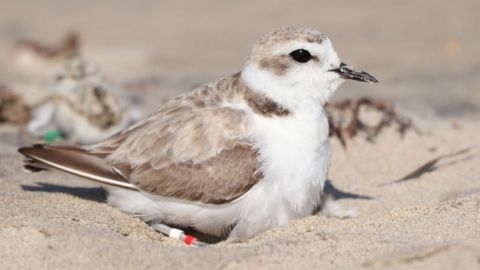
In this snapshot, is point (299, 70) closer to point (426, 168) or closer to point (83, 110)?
point (426, 168)

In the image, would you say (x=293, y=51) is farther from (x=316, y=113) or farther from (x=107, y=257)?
(x=107, y=257)

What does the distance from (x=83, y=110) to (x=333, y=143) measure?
208 cm

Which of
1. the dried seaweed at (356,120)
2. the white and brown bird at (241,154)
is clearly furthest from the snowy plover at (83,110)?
the white and brown bird at (241,154)

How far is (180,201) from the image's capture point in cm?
445

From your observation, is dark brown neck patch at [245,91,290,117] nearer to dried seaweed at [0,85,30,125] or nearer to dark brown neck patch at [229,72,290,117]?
dark brown neck patch at [229,72,290,117]

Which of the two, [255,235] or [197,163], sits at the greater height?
[197,163]

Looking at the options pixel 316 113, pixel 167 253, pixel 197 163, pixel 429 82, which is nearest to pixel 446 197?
pixel 316 113

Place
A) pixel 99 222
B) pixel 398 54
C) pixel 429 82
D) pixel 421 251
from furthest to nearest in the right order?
pixel 398 54 < pixel 429 82 < pixel 99 222 < pixel 421 251

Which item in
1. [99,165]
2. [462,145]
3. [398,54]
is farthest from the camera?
[398,54]

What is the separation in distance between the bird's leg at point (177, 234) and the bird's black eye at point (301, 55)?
3.66ft

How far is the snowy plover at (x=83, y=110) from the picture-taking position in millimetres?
6695

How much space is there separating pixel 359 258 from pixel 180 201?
4.39 ft

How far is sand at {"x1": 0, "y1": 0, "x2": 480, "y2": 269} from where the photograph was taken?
3525mm

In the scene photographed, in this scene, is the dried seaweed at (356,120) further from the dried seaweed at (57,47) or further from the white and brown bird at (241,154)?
the dried seaweed at (57,47)
